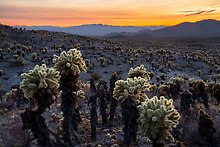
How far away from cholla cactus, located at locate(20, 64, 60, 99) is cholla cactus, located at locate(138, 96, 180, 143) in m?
4.35

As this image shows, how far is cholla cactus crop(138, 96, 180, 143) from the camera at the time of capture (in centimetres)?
1536

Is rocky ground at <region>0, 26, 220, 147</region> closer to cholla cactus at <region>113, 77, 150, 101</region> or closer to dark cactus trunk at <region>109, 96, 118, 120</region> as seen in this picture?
dark cactus trunk at <region>109, 96, 118, 120</region>

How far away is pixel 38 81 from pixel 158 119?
5721 millimetres

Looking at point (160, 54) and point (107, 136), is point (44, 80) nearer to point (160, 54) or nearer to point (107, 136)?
point (107, 136)

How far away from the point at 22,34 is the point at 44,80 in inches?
2363

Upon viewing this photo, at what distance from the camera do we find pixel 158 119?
15328 mm

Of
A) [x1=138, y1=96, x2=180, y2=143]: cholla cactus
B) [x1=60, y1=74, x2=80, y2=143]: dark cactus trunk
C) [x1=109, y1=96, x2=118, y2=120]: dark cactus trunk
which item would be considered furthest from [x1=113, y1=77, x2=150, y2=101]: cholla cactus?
[x1=109, y1=96, x2=118, y2=120]: dark cactus trunk

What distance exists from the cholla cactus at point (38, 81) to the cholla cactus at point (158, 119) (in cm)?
435

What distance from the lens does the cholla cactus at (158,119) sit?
1536cm

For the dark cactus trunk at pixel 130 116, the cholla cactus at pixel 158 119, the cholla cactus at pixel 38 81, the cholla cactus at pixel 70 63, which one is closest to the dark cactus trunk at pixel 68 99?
the cholla cactus at pixel 70 63

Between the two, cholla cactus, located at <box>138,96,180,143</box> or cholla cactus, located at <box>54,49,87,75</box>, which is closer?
cholla cactus, located at <box>138,96,180,143</box>

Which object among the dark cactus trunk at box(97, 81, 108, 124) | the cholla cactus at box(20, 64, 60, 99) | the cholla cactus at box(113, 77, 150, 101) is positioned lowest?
the dark cactus trunk at box(97, 81, 108, 124)

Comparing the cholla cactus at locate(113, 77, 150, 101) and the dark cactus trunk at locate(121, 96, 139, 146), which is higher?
the cholla cactus at locate(113, 77, 150, 101)

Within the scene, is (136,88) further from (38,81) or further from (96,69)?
(96,69)
